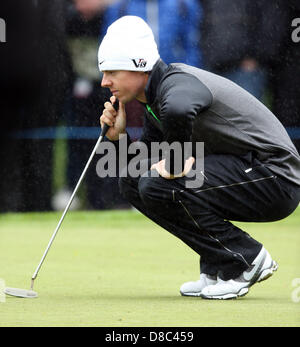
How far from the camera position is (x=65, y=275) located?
4.82 meters

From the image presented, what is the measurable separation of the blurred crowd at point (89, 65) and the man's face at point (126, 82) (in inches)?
146

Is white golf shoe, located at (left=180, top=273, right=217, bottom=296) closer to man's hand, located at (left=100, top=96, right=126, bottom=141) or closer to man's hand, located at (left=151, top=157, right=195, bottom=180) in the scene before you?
man's hand, located at (left=151, top=157, right=195, bottom=180)

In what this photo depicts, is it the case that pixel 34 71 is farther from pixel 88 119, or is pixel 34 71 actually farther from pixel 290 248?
pixel 290 248

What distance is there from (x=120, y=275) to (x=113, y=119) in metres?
0.91

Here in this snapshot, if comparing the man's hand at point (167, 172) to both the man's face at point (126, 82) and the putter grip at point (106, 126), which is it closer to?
the man's face at point (126, 82)

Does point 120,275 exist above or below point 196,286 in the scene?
below

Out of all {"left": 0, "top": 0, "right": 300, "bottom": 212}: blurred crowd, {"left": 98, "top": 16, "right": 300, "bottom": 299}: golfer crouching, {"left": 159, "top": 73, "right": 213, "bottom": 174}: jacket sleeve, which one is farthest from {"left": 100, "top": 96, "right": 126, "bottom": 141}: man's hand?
{"left": 0, "top": 0, "right": 300, "bottom": 212}: blurred crowd

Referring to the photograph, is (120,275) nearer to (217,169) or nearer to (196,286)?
(196,286)

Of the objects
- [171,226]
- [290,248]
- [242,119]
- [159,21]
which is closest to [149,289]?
[171,226]

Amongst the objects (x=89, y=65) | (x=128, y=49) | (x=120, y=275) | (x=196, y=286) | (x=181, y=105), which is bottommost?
(x=120, y=275)

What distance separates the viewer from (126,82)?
4.00 meters

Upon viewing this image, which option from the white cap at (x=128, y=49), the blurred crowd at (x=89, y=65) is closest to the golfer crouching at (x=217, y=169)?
the white cap at (x=128, y=49)

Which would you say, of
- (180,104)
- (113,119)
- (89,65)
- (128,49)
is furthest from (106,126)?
(89,65)

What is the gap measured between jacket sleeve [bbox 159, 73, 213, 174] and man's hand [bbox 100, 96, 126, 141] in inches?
19.5
